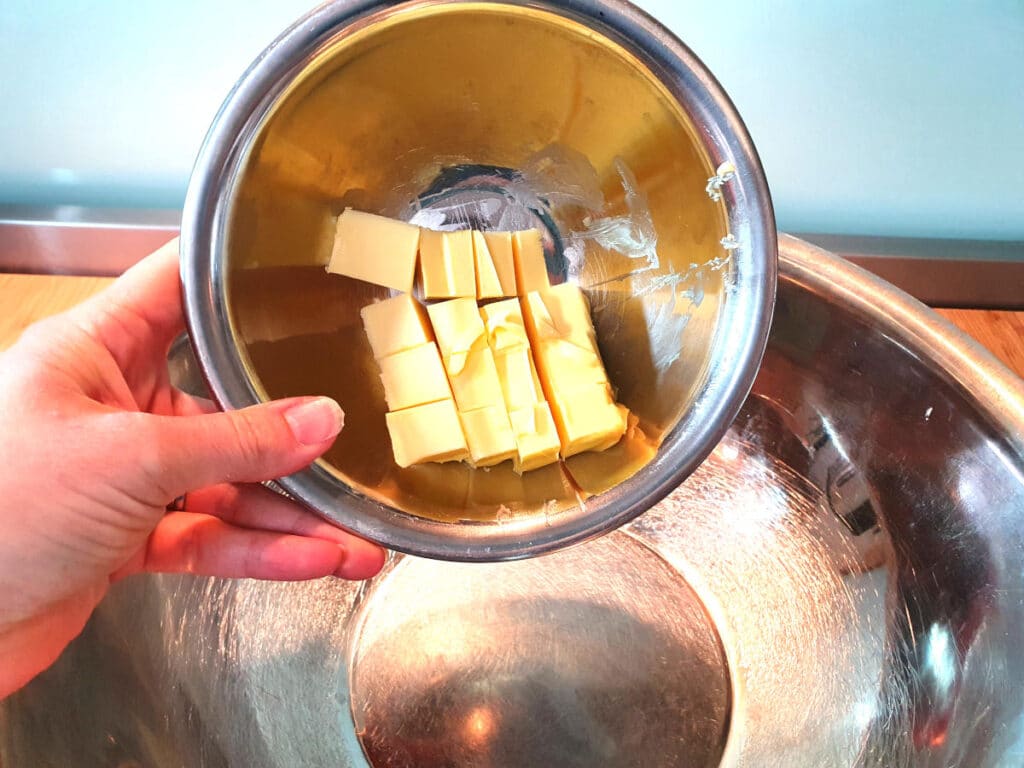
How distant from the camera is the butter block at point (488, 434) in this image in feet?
2.17

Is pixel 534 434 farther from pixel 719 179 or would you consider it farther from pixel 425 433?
pixel 719 179

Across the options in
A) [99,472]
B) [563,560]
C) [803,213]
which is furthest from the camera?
[803,213]

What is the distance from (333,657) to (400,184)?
0.52 meters

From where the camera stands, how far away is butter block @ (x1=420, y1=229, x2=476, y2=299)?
70cm

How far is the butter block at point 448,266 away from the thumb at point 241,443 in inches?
7.3

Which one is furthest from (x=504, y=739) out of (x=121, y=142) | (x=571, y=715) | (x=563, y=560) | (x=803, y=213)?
(x=121, y=142)

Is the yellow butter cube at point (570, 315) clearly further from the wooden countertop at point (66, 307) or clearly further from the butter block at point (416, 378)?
the wooden countertop at point (66, 307)

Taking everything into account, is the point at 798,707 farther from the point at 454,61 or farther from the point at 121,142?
the point at 121,142

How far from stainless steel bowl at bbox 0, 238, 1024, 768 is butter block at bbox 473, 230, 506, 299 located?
1.02 feet

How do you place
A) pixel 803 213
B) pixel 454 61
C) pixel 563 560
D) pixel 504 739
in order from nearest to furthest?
pixel 454 61 → pixel 504 739 → pixel 563 560 → pixel 803 213

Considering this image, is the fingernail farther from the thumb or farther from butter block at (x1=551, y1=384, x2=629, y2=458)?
butter block at (x1=551, y1=384, x2=629, y2=458)

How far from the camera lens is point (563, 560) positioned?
0.88 metres

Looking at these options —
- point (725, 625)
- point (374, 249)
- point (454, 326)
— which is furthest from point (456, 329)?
point (725, 625)

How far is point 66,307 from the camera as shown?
3.12ft
